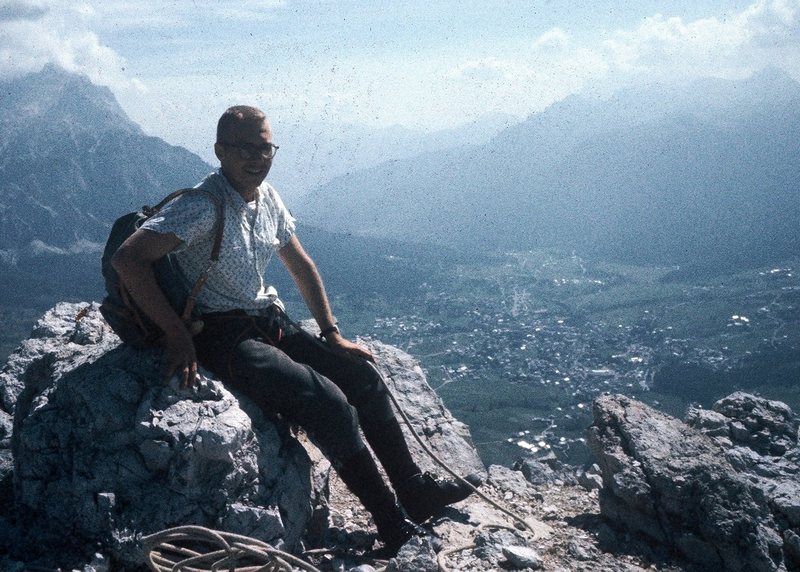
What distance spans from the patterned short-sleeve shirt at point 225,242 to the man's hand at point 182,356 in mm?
559

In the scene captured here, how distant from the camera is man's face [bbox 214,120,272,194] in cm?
531

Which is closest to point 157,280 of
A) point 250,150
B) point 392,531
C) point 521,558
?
point 250,150

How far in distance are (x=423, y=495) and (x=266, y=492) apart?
5.36 ft

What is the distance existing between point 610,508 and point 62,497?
6102mm

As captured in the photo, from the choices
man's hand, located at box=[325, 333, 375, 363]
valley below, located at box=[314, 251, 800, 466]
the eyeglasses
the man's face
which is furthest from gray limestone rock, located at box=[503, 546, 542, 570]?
valley below, located at box=[314, 251, 800, 466]

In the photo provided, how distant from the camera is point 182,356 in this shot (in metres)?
4.89

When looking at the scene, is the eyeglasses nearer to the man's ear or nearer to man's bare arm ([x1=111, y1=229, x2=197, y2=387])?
the man's ear

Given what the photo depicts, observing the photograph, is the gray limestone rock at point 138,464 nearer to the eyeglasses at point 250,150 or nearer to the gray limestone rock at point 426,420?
the eyeglasses at point 250,150

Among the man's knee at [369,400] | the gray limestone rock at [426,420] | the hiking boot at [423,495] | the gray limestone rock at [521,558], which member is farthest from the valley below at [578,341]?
the man's knee at [369,400]

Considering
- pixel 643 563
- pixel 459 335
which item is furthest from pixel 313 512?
pixel 459 335

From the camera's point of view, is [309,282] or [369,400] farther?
[309,282]

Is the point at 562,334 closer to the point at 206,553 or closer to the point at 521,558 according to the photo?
the point at 521,558

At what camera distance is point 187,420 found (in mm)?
4770

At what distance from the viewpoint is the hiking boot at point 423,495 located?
561 cm
